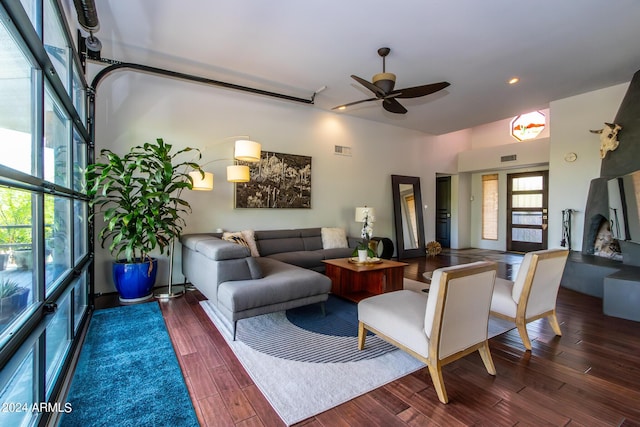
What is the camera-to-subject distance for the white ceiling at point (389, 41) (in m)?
2.93

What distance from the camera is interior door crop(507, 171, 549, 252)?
743 centimetres

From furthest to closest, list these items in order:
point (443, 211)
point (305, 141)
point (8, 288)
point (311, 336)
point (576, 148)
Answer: point (443, 211), point (305, 141), point (576, 148), point (311, 336), point (8, 288)

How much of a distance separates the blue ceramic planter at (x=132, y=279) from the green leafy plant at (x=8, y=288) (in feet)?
7.95

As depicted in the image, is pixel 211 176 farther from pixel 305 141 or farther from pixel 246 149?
pixel 305 141

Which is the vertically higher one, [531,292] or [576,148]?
[576,148]

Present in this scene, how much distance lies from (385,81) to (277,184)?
264cm

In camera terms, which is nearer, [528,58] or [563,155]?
[528,58]

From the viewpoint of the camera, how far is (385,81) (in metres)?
3.50

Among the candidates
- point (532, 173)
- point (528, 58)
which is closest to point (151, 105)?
point (528, 58)

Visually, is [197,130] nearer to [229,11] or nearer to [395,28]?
[229,11]

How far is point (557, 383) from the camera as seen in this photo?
2.04 meters

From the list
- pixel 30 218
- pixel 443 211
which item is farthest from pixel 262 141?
pixel 443 211

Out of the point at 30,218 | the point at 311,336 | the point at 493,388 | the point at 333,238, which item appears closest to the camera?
the point at 30,218

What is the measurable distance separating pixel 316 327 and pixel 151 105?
3864 millimetres
